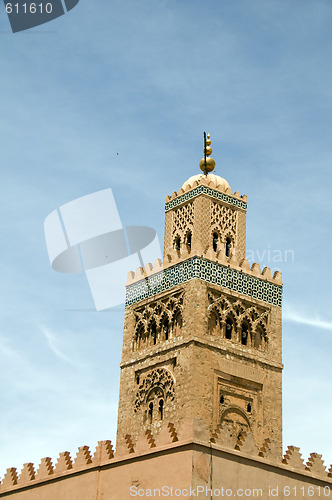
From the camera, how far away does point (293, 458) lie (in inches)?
731

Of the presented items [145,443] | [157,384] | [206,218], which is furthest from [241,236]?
[145,443]

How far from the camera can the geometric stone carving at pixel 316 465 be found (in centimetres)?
1891

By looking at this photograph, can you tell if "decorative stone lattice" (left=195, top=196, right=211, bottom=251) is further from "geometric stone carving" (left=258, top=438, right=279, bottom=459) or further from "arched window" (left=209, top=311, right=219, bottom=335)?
"geometric stone carving" (left=258, top=438, right=279, bottom=459)

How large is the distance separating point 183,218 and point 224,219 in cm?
106

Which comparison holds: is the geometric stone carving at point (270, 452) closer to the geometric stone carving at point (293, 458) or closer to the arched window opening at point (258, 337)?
the geometric stone carving at point (293, 458)

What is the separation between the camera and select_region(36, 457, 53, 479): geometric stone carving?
Answer: 65.1 feet

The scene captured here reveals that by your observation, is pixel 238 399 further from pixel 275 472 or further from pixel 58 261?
pixel 58 261

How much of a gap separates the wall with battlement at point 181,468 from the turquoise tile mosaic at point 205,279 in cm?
499

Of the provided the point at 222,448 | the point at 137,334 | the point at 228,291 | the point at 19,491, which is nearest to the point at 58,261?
the point at 137,334

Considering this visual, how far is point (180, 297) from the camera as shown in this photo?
22266mm

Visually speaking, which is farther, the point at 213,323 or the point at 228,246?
the point at 228,246

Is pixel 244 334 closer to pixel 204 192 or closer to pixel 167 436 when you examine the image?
pixel 204 192

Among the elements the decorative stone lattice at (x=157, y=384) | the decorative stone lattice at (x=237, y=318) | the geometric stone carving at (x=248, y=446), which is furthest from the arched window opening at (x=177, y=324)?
the geometric stone carving at (x=248, y=446)

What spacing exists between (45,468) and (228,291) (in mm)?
6131
